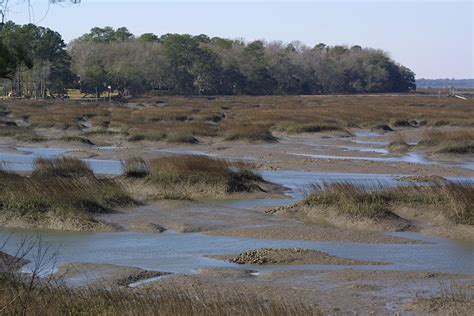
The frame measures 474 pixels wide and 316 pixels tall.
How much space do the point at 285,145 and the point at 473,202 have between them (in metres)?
26.0

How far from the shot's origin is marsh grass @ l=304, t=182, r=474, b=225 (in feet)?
65.8

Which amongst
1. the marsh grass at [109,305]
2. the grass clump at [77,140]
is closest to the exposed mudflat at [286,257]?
the marsh grass at [109,305]

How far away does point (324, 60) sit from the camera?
509ft

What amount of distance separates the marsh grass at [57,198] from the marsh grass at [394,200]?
16.3ft

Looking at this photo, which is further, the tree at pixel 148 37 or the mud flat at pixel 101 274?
the tree at pixel 148 37

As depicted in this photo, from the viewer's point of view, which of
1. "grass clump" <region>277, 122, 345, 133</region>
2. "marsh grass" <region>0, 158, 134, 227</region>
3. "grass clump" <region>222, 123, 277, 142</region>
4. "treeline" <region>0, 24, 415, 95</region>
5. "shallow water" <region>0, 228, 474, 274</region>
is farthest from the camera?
"treeline" <region>0, 24, 415, 95</region>

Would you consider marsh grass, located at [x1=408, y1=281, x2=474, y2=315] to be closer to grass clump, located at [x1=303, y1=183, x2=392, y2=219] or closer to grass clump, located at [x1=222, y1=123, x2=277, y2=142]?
grass clump, located at [x1=303, y1=183, x2=392, y2=219]

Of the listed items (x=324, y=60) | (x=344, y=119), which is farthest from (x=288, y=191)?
(x=324, y=60)

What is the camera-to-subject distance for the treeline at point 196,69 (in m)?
98.8

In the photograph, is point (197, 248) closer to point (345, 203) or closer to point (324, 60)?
point (345, 203)

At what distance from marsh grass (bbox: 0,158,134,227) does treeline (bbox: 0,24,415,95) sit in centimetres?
5372

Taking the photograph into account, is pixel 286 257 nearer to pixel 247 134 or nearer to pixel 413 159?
pixel 413 159

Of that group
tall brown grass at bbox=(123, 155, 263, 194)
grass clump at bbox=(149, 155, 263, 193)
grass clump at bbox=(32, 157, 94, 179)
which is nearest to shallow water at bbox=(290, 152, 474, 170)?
tall brown grass at bbox=(123, 155, 263, 194)

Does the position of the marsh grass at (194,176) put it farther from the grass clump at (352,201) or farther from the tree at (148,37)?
the tree at (148,37)
